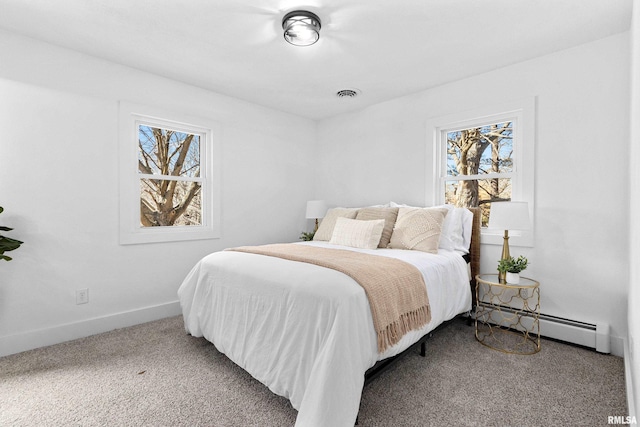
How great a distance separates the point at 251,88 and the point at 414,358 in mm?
3084

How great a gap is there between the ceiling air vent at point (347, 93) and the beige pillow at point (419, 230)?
1532 millimetres

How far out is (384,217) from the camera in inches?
125

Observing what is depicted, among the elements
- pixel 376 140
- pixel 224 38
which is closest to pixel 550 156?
pixel 376 140

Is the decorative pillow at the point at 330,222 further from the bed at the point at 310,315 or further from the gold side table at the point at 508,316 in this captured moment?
the gold side table at the point at 508,316

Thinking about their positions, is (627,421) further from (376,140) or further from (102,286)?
(102,286)

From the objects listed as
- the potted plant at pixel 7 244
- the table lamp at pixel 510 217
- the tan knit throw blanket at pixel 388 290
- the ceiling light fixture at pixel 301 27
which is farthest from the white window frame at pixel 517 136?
the potted plant at pixel 7 244

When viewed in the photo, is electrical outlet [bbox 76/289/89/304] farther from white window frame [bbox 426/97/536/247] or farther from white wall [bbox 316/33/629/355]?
white wall [bbox 316/33/629/355]

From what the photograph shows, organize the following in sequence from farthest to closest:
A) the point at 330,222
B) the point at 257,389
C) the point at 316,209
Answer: the point at 316,209 → the point at 330,222 → the point at 257,389

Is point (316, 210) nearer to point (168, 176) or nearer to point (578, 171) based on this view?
point (168, 176)

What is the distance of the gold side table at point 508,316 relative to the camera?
2533mm

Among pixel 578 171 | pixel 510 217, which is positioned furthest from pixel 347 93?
pixel 578 171

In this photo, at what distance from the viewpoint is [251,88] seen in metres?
3.50

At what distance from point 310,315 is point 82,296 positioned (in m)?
2.32

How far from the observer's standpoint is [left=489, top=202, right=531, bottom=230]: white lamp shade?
8.18 feet
